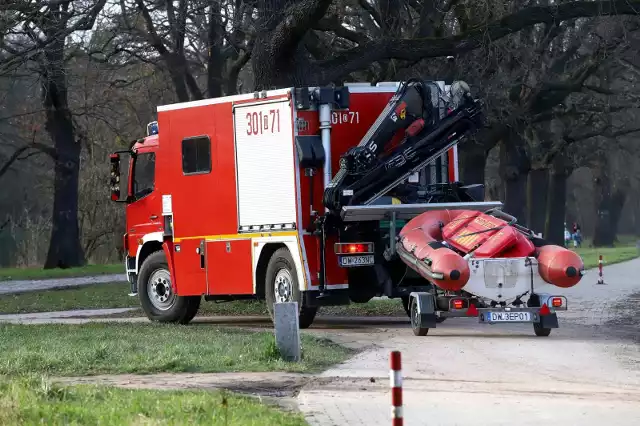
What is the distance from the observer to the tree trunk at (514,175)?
155ft

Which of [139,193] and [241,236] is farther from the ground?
[139,193]

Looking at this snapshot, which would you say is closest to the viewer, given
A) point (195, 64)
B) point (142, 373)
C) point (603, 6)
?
point (142, 373)

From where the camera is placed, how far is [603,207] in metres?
76.6

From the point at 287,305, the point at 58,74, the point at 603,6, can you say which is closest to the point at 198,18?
the point at 58,74

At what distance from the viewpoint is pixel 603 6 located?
24781mm

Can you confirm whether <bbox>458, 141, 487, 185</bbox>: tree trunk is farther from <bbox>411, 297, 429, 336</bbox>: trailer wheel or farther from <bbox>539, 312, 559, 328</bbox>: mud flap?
<bbox>539, 312, 559, 328</bbox>: mud flap

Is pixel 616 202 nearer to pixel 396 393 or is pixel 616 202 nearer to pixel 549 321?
pixel 549 321

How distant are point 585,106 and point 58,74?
20.2 metres

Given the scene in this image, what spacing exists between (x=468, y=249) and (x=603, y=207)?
60147 millimetres

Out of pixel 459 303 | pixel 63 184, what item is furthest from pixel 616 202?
pixel 459 303

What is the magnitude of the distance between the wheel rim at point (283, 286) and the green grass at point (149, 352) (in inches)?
41.9

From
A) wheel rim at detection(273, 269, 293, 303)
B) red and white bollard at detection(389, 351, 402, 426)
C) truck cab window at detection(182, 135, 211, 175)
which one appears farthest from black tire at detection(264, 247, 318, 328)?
red and white bollard at detection(389, 351, 402, 426)

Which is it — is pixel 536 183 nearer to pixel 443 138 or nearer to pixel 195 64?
pixel 195 64

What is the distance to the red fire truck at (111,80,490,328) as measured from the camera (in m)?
20.0
